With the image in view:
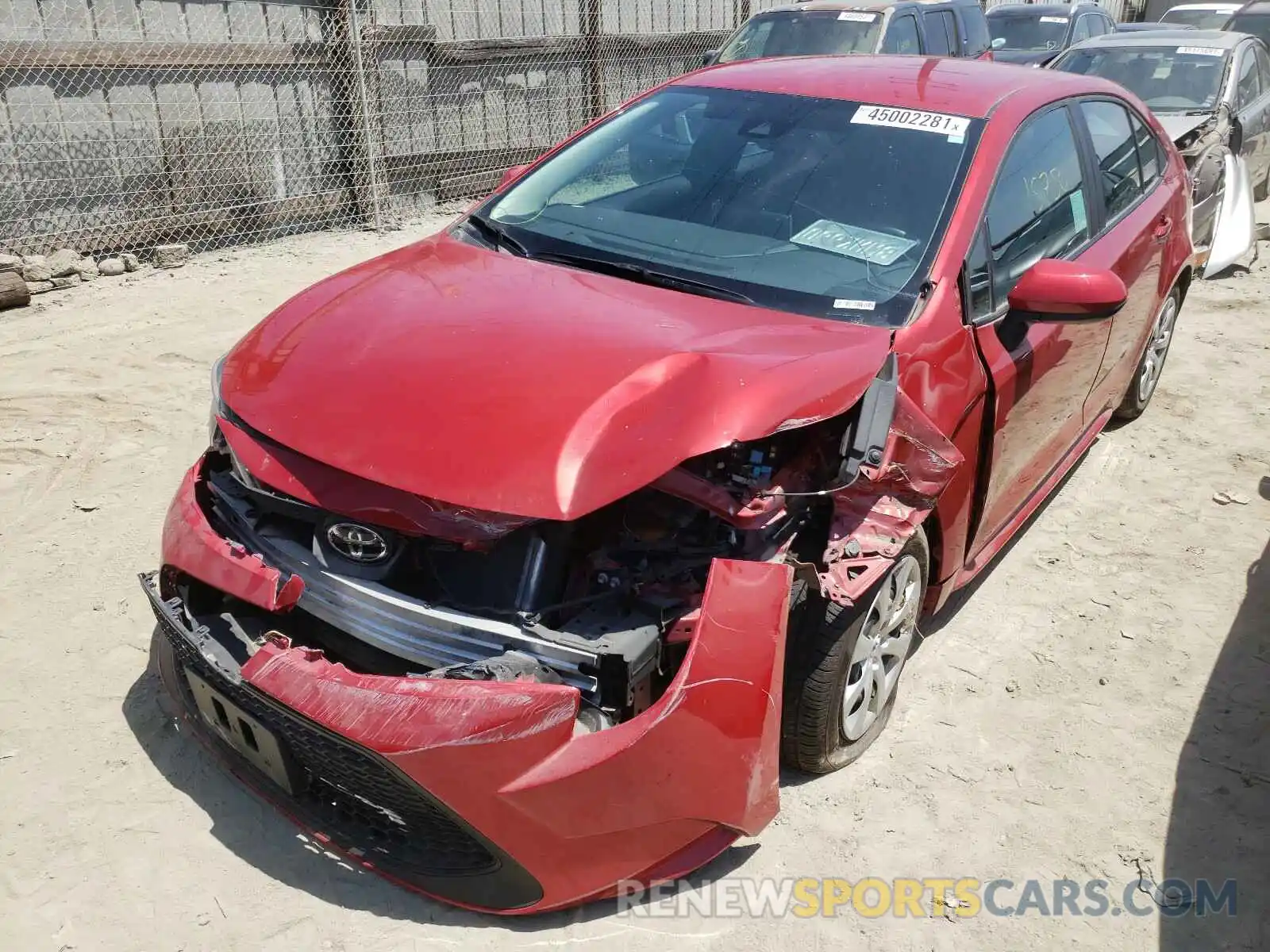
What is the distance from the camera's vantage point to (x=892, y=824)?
9.56ft

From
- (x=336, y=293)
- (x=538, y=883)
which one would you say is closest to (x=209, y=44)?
(x=336, y=293)

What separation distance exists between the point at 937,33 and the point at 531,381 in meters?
9.91

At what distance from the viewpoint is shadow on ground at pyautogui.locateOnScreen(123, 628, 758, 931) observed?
2535 mm

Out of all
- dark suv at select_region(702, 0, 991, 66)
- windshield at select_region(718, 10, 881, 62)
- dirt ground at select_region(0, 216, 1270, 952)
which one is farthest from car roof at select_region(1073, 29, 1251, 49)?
dirt ground at select_region(0, 216, 1270, 952)

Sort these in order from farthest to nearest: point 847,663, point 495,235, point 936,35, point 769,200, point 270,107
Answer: point 936,35, point 270,107, point 495,235, point 769,200, point 847,663

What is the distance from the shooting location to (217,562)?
2.55m

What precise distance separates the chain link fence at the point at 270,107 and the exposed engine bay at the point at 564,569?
18.2 ft

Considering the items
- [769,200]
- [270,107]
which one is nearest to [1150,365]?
[769,200]

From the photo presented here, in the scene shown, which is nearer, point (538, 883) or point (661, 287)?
point (538, 883)

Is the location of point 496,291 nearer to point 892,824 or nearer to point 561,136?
point 892,824

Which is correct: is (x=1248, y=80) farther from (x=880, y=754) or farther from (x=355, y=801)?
(x=355, y=801)

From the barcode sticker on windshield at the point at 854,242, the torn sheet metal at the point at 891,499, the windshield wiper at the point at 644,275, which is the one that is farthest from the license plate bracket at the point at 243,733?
the barcode sticker on windshield at the point at 854,242

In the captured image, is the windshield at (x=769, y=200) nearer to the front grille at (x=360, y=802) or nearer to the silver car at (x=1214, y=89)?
the front grille at (x=360, y=802)

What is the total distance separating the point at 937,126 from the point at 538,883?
2603 millimetres
